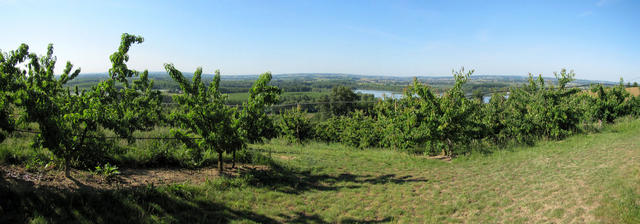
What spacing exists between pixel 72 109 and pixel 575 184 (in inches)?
376

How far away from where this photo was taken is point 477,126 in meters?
12.4

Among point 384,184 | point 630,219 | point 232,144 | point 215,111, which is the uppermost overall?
point 215,111

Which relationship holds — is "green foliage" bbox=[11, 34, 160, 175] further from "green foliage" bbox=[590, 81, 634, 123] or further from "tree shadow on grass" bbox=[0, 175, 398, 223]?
"green foliage" bbox=[590, 81, 634, 123]

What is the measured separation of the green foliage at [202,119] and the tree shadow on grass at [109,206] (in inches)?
54.4

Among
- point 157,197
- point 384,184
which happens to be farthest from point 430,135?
point 157,197

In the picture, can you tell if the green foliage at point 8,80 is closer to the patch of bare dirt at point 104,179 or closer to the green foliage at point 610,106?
the patch of bare dirt at point 104,179

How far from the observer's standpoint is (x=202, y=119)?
6.65m

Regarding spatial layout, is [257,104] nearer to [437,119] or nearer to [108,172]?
[108,172]

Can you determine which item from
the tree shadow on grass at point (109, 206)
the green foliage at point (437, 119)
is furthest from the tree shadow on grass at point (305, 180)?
the green foliage at point (437, 119)

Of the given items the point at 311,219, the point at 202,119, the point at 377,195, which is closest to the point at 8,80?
the point at 202,119

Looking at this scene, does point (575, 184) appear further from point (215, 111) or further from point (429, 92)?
point (215, 111)

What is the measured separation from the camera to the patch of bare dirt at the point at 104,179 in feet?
16.6

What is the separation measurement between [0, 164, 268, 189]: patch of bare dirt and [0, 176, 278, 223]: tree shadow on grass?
0.18 m

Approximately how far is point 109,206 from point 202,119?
2.48 metres
